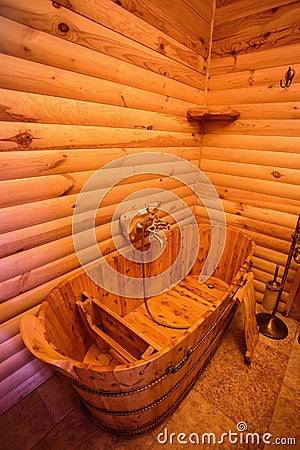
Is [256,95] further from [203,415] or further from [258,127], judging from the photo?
[203,415]

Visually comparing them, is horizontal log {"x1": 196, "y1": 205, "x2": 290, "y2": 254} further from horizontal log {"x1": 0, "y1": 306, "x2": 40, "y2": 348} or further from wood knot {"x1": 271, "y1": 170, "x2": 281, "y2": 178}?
horizontal log {"x1": 0, "y1": 306, "x2": 40, "y2": 348}

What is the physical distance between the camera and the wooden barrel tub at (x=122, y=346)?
890 mm

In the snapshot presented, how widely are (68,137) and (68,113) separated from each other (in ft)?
0.39

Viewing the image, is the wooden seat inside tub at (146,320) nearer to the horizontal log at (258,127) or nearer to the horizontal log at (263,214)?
the horizontal log at (263,214)

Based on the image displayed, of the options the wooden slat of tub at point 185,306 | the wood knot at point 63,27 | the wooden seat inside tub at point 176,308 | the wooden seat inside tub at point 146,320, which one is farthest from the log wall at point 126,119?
the wooden slat of tub at point 185,306

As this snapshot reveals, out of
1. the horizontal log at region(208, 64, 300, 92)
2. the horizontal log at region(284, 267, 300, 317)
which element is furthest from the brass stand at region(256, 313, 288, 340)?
the horizontal log at region(208, 64, 300, 92)

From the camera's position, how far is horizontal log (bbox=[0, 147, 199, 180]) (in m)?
0.98

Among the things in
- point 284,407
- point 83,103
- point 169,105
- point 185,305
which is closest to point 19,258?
point 83,103

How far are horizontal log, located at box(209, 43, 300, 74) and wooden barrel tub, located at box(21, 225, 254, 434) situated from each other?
1.45 meters

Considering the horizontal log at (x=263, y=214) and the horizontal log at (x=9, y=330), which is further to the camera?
the horizontal log at (x=263, y=214)

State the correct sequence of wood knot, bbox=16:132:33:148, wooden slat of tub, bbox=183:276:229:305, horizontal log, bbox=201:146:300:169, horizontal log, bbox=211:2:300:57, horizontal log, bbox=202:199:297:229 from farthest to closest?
wooden slat of tub, bbox=183:276:229:305, horizontal log, bbox=202:199:297:229, horizontal log, bbox=201:146:300:169, horizontal log, bbox=211:2:300:57, wood knot, bbox=16:132:33:148

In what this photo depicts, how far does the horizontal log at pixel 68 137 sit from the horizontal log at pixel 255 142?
646mm

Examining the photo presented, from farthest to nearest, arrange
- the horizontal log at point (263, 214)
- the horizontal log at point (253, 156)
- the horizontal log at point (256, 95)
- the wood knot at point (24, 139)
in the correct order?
the horizontal log at point (263, 214), the horizontal log at point (253, 156), the horizontal log at point (256, 95), the wood knot at point (24, 139)

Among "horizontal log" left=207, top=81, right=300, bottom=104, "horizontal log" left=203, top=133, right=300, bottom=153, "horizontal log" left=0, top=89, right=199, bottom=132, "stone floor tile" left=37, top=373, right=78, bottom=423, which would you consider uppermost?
"horizontal log" left=207, top=81, right=300, bottom=104
